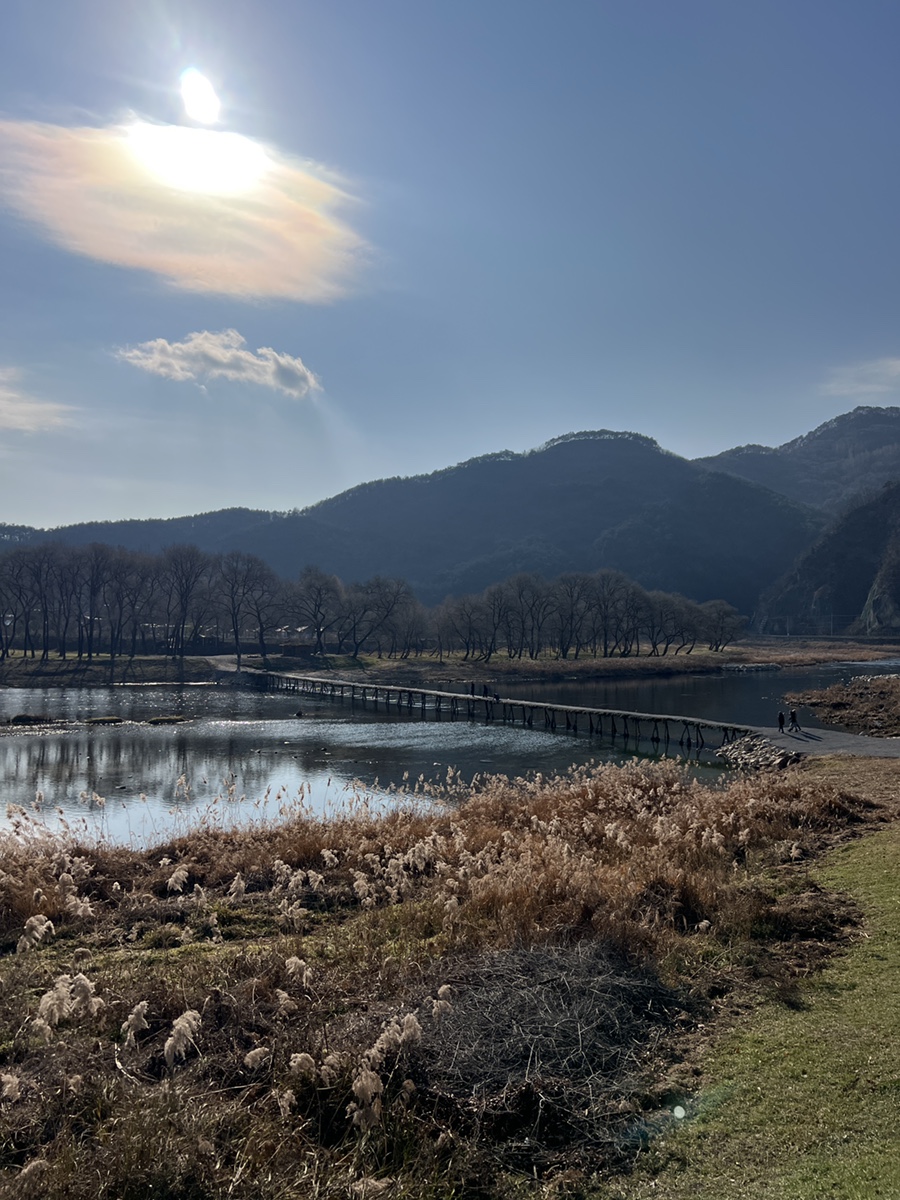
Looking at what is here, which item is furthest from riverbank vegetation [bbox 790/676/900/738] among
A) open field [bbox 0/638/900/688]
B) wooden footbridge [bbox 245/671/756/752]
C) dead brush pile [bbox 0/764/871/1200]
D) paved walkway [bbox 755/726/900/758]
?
open field [bbox 0/638/900/688]

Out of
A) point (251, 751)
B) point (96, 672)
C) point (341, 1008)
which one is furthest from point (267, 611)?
point (341, 1008)

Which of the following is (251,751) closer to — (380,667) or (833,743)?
(833,743)

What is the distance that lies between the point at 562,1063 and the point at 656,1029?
44.6 inches

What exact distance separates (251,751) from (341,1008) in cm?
3281

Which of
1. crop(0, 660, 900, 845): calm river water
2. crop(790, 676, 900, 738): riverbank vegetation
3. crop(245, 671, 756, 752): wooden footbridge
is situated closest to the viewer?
crop(0, 660, 900, 845): calm river water

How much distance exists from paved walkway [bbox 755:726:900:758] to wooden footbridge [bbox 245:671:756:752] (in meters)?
3.32

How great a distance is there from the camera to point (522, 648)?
11144 centimetres

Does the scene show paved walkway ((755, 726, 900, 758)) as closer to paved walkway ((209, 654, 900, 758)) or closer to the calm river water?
paved walkway ((209, 654, 900, 758))

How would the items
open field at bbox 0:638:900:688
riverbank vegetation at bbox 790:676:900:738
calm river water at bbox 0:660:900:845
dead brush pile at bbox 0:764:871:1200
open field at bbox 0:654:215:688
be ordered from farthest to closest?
1. open field at bbox 0:638:900:688
2. open field at bbox 0:654:215:688
3. riverbank vegetation at bbox 790:676:900:738
4. calm river water at bbox 0:660:900:845
5. dead brush pile at bbox 0:764:871:1200

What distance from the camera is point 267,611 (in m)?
108

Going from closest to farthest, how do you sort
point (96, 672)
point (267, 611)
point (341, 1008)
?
point (341, 1008) → point (96, 672) → point (267, 611)

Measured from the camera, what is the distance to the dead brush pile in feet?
15.7

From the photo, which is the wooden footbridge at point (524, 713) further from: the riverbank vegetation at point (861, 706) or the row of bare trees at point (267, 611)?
the row of bare trees at point (267, 611)

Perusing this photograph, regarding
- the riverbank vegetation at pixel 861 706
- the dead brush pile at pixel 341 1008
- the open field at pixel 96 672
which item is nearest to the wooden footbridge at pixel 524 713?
the riverbank vegetation at pixel 861 706
